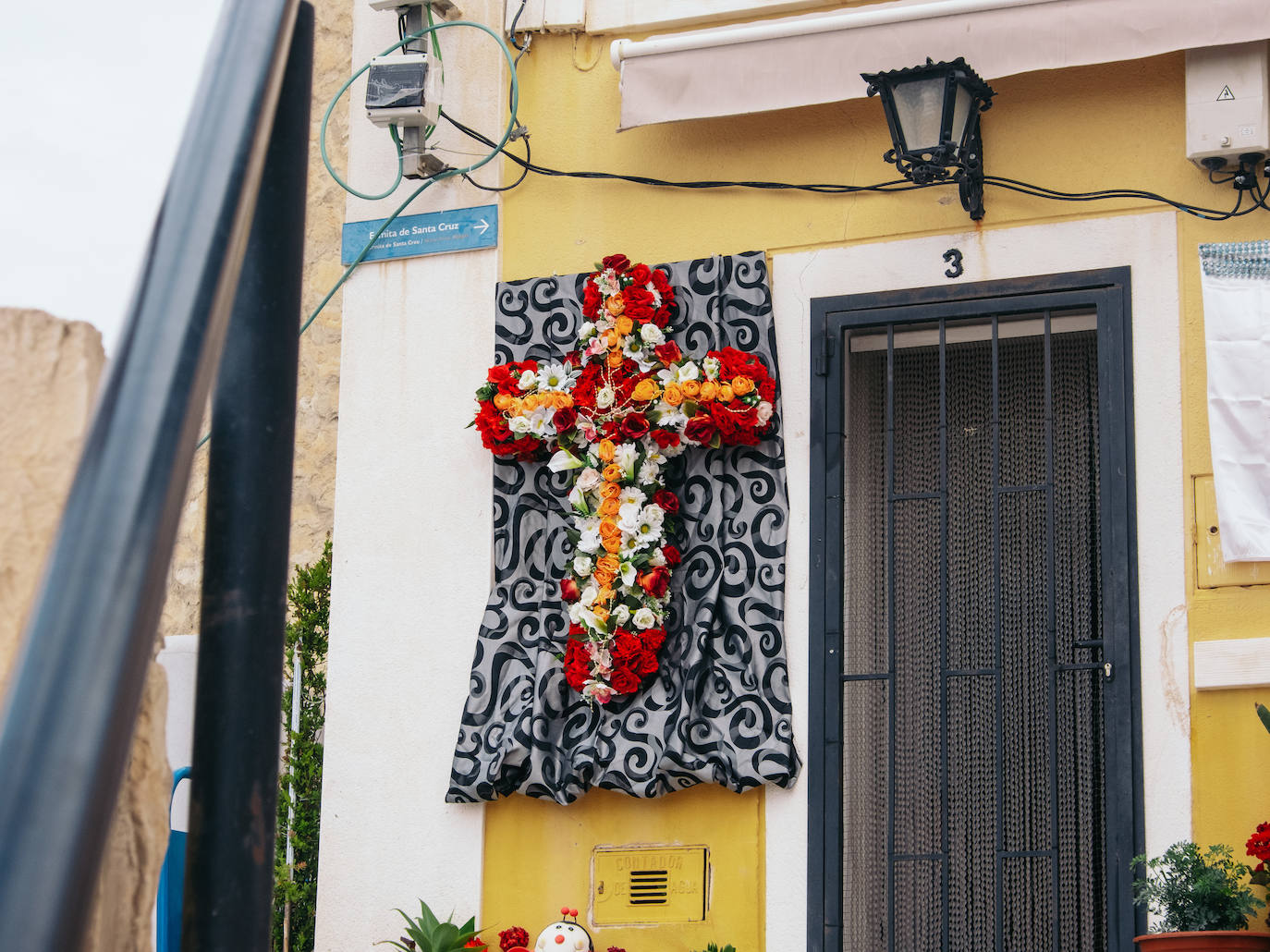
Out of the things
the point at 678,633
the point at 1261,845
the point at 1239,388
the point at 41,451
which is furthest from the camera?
the point at 678,633

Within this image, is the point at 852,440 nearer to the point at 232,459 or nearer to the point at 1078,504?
the point at 1078,504

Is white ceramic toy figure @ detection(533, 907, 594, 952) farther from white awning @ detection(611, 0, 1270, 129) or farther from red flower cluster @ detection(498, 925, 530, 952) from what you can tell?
white awning @ detection(611, 0, 1270, 129)

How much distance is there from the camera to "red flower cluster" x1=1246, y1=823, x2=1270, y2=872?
4590 millimetres

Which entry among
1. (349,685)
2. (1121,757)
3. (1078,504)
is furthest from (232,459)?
(1078,504)

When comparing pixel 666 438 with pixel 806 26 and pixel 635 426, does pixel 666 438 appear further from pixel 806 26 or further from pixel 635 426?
pixel 806 26

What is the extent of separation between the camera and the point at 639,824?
18.7 feet

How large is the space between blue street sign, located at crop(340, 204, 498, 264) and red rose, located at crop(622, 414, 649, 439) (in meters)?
1.06

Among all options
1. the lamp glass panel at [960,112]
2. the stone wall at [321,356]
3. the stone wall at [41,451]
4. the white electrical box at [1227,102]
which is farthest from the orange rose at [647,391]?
the stone wall at [41,451]

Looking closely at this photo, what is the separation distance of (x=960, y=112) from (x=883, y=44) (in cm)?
48

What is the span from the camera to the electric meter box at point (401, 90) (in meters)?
6.28

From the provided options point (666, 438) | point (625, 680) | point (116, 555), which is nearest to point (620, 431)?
point (666, 438)

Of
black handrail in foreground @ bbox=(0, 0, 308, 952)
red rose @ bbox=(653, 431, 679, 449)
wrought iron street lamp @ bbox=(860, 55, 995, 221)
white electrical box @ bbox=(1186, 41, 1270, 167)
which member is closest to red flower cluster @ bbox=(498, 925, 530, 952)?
red rose @ bbox=(653, 431, 679, 449)

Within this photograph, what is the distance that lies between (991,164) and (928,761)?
7.80 feet

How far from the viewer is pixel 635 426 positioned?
19.2ft
